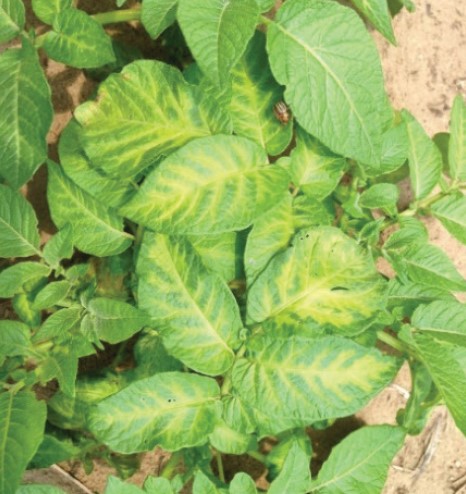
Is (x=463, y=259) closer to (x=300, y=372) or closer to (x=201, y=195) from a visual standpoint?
(x=300, y=372)

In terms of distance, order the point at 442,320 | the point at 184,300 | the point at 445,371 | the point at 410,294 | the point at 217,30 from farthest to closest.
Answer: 1. the point at 410,294
2. the point at 442,320
3. the point at 445,371
4. the point at 184,300
5. the point at 217,30

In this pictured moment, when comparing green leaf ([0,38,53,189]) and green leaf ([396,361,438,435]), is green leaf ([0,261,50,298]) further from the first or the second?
green leaf ([396,361,438,435])

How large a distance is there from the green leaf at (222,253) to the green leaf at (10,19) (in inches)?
25.8

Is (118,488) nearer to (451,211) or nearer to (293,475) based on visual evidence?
(293,475)

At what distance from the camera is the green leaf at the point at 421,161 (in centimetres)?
190

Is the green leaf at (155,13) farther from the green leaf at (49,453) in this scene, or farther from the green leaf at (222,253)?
the green leaf at (49,453)

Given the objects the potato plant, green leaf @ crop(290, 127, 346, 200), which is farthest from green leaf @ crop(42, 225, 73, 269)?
green leaf @ crop(290, 127, 346, 200)

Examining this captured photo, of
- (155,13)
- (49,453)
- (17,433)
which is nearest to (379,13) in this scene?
(155,13)

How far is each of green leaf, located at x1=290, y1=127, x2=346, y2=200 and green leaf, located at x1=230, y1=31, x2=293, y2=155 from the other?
0.21ft

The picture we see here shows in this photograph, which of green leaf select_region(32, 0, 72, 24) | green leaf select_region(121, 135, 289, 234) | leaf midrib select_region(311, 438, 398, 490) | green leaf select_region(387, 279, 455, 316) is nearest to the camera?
Answer: green leaf select_region(121, 135, 289, 234)

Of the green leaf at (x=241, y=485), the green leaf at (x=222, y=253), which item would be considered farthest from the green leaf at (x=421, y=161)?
the green leaf at (x=241, y=485)

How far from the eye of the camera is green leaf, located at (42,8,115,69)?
4.93ft

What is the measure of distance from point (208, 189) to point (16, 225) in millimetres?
525

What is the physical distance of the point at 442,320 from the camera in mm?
1772
